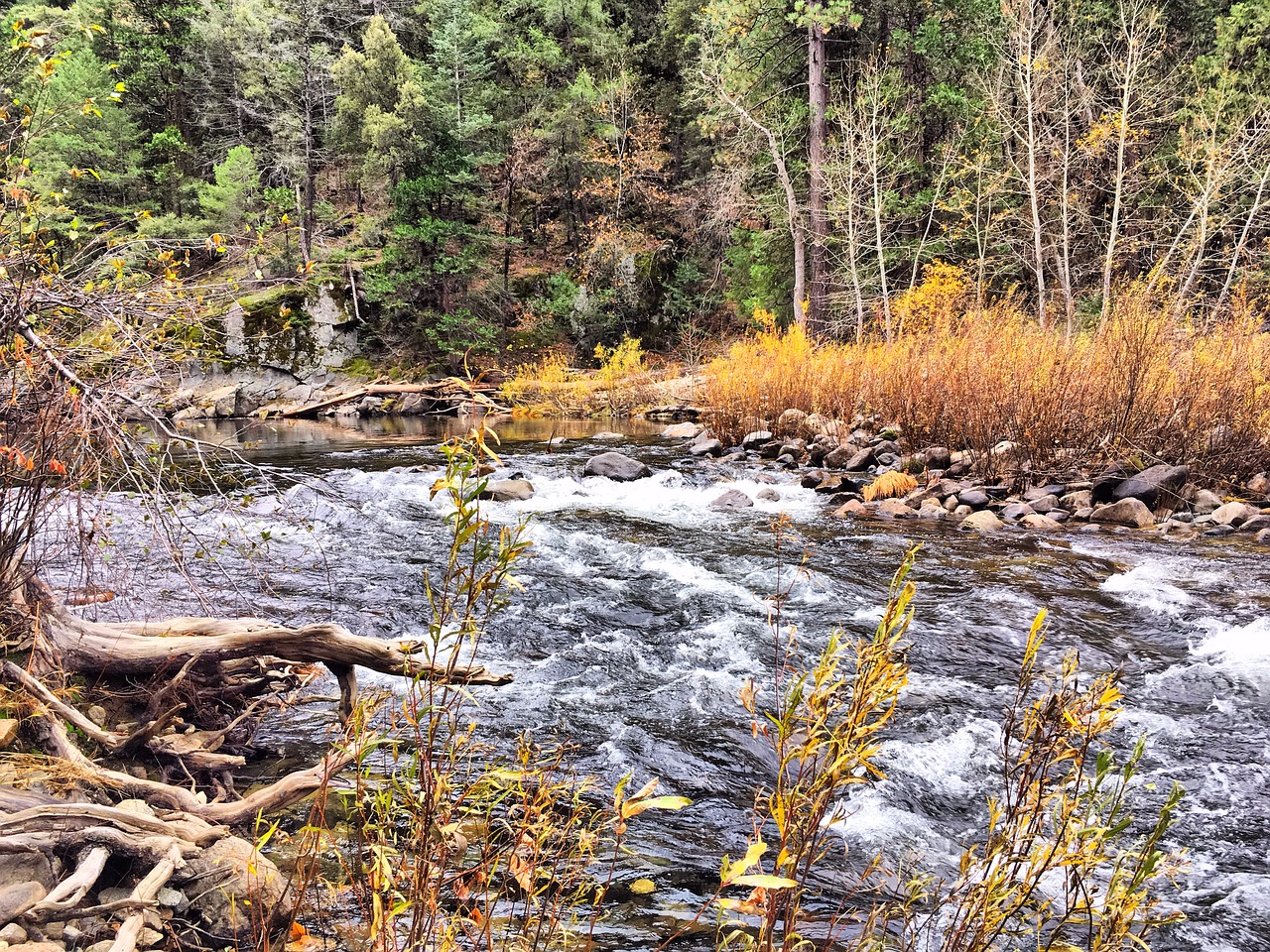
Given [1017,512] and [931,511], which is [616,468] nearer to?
[931,511]

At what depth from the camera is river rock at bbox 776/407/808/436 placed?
40.8 ft

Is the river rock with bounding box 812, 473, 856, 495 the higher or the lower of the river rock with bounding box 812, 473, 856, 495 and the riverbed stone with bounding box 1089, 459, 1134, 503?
the lower

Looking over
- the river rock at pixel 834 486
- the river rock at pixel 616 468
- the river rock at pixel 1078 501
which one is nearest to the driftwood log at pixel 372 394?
the river rock at pixel 616 468

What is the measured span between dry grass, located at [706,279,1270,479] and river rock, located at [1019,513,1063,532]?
1400 millimetres

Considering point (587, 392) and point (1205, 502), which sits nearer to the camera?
point (1205, 502)

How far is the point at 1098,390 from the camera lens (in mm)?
8234

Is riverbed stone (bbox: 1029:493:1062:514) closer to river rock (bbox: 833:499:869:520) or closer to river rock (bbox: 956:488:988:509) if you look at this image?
river rock (bbox: 956:488:988:509)

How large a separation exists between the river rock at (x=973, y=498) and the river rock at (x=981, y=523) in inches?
15.2

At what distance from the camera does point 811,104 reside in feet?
63.2

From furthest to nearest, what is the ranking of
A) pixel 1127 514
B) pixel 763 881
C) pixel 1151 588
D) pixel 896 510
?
pixel 896 510, pixel 1127 514, pixel 1151 588, pixel 763 881

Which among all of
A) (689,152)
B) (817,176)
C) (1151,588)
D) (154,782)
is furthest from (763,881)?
(689,152)

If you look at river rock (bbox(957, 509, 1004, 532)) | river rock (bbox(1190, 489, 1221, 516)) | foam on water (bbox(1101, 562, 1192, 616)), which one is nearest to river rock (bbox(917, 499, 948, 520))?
river rock (bbox(957, 509, 1004, 532))

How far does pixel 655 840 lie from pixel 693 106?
30.5 metres

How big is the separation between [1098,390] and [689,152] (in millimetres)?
24578
